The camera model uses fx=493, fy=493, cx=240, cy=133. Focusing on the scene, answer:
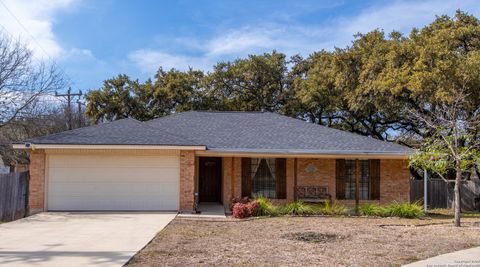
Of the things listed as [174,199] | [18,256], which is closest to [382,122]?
[174,199]

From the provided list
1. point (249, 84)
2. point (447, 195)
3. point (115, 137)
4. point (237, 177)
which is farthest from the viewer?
point (249, 84)

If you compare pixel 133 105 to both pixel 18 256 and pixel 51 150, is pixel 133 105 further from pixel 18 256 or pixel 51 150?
pixel 18 256

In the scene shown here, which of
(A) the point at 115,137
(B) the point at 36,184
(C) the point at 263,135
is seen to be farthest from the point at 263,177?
(B) the point at 36,184

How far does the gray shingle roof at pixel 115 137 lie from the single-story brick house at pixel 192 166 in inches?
1.3

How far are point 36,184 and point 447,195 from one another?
18031 mm

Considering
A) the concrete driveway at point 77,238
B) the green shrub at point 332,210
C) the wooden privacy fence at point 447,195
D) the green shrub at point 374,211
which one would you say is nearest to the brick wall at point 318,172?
the green shrub at point 332,210

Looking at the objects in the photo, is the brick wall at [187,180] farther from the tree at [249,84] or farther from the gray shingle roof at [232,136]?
the tree at [249,84]

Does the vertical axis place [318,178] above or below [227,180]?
above

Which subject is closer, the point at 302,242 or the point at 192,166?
the point at 302,242

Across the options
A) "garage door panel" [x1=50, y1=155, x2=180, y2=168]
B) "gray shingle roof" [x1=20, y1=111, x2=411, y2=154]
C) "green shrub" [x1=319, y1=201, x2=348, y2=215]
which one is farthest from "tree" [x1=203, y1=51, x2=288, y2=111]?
"green shrub" [x1=319, y1=201, x2=348, y2=215]

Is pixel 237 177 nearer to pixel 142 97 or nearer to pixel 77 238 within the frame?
pixel 77 238

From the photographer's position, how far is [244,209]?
1566 centimetres

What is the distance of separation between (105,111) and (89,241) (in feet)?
76.5

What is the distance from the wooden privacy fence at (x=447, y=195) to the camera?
23172 millimetres
